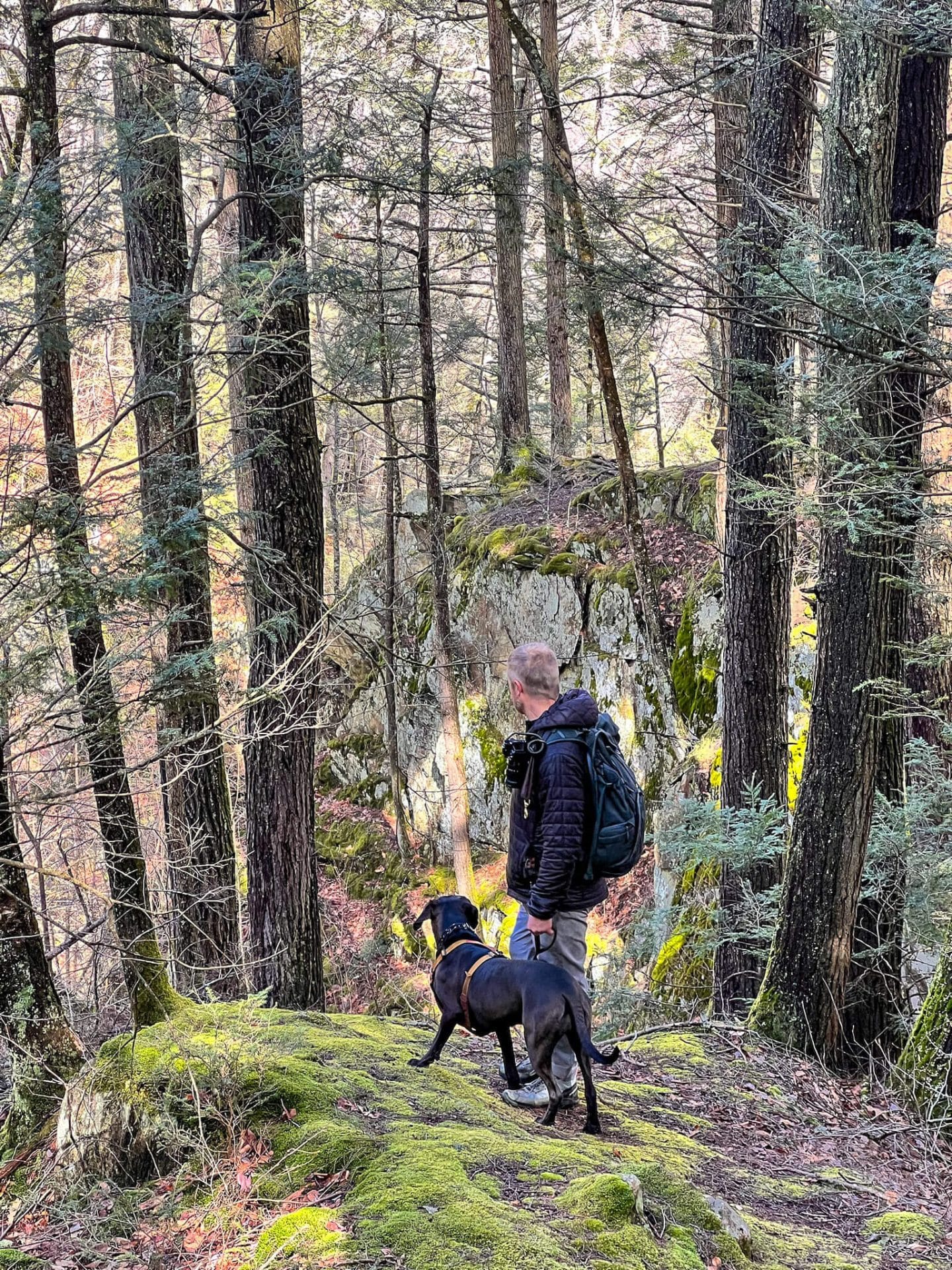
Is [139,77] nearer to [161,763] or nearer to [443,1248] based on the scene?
[161,763]

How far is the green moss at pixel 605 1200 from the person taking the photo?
2.82 m

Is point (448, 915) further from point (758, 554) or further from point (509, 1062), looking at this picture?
point (758, 554)

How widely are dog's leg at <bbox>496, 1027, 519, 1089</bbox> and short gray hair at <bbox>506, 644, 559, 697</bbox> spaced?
1432 mm

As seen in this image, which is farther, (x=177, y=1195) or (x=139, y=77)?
(x=139, y=77)

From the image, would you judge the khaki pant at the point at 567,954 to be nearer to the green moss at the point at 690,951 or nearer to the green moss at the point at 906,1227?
the green moss at the point at 906,1227

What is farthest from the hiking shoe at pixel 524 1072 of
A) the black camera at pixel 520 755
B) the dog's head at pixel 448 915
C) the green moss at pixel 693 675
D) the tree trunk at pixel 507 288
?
the tree trunk at pixel 507 288

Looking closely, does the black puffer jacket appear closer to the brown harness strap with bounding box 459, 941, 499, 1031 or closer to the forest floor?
the brown harness strap with bounding box 459, 941, 499, 1031

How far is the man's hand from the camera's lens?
12.4 feet

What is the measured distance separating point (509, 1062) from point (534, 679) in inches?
65.6

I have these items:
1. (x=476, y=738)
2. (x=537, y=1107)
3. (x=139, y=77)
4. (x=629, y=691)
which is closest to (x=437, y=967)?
(x=537, y=1107)

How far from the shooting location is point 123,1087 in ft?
11.4

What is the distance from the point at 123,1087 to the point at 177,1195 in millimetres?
525

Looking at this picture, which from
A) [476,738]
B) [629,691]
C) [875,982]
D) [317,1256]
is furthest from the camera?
[476,738]

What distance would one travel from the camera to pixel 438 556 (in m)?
10.9
